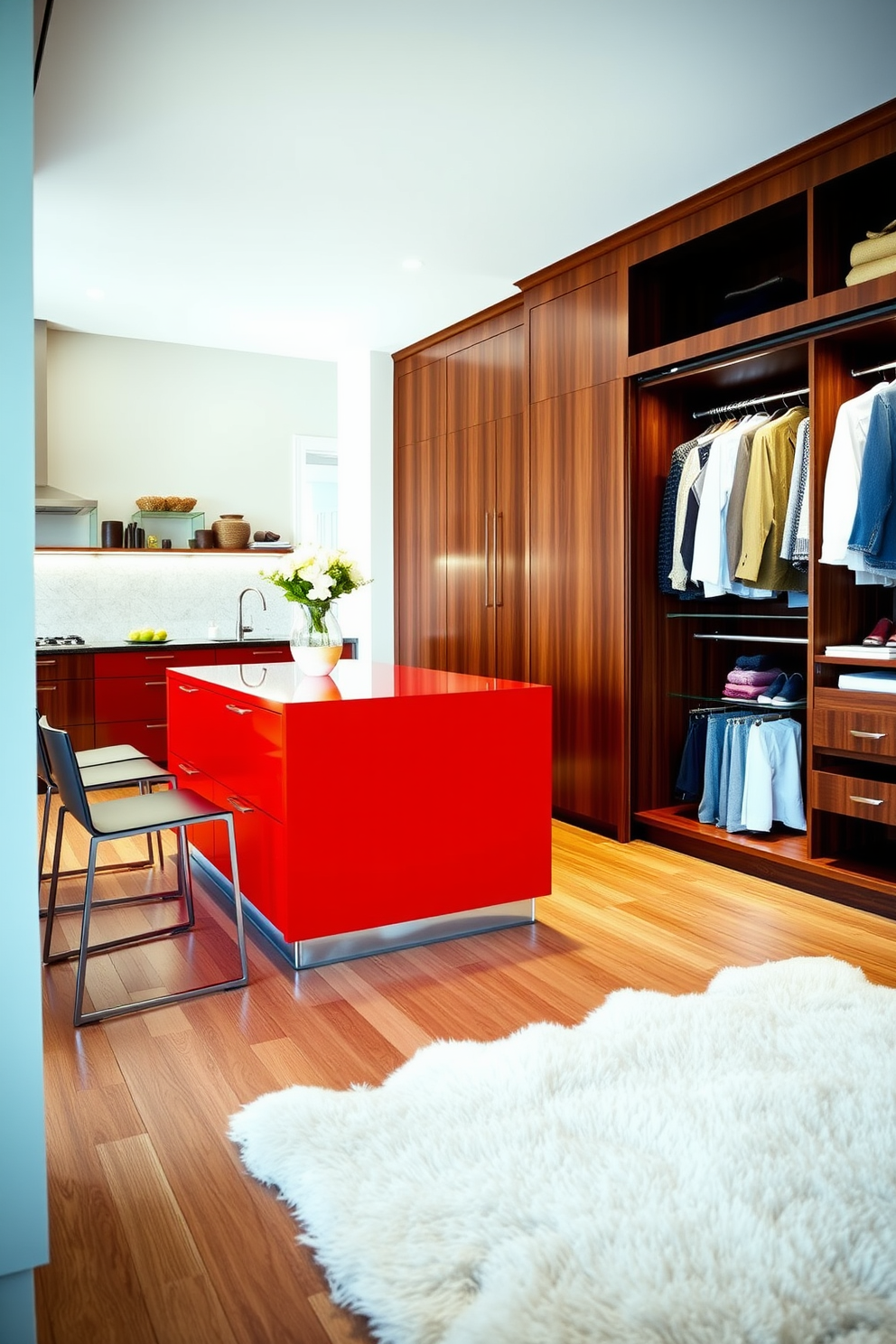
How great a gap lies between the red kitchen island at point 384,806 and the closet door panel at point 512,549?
6.08 ft

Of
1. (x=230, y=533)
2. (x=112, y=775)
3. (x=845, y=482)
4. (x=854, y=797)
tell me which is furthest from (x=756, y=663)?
(x=230, y=533)

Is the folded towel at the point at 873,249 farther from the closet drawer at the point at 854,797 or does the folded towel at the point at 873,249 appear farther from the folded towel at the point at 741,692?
the closet drawer at the point at 854,797

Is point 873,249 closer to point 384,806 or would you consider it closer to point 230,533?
point 384,806

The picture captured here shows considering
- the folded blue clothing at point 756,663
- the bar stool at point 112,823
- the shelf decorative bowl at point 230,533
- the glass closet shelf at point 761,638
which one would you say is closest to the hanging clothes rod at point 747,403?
the glass closet shelf at point 761,638

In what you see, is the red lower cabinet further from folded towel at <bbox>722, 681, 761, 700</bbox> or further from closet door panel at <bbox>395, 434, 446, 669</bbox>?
closet door panel at <bbox>395, 434, 446, 669</bbox>

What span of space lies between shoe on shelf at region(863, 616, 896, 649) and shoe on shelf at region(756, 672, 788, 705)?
0.56 meters

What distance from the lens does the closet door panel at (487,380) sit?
5.11 m

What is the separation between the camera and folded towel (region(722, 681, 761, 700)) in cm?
411

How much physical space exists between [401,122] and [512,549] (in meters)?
2.30

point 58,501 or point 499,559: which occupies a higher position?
point 58,501

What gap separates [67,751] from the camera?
8.27ft

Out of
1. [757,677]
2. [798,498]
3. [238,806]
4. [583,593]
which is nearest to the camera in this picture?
[238,806]

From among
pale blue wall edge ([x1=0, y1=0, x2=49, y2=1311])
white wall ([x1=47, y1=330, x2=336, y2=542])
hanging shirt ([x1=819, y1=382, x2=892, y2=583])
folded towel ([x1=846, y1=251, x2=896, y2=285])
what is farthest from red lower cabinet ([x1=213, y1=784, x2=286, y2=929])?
white wall ([x1=47, y1=330, x2=336, y2=542])

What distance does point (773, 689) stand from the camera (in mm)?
4062
